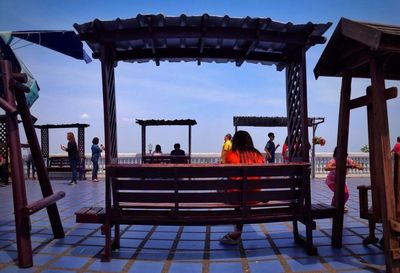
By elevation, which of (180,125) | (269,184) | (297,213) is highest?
(180,125)

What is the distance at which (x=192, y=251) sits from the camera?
4086 millimetres

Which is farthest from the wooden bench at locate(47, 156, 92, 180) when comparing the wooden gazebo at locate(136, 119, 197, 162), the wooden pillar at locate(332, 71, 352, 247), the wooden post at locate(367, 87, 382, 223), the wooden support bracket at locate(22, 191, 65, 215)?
the wooden post at locate(367, 87, 382, 223)

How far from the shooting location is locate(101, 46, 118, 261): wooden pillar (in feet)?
12.5

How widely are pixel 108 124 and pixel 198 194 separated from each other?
4.81 ft

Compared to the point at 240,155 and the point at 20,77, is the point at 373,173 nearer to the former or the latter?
the point at 240,155

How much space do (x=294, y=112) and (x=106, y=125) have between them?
107 inches

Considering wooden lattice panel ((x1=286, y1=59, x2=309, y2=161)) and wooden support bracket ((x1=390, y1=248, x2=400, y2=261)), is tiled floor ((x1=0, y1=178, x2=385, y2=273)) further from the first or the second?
wooden lattice panel ((x1=286, y1=59, x2=309, y2=161))

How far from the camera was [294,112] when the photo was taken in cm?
469

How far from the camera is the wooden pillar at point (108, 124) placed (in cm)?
381

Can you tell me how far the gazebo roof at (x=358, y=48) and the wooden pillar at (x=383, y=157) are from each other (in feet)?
0.89

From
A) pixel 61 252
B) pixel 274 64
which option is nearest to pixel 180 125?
pixel 274 64

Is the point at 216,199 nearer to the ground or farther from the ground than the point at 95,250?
farther from the ground

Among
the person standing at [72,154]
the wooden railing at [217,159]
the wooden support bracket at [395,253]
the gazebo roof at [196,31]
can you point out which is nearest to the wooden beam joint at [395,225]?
the wooden support bracket at [395,253]

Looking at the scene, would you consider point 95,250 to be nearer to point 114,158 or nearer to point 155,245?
point 155,245
